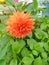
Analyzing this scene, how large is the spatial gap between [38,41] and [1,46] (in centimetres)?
11

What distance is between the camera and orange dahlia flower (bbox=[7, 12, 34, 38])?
1.72ft

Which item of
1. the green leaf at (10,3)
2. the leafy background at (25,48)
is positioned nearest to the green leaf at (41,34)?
the leafy background at (25,48)

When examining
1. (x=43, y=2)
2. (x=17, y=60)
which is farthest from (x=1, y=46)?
(x=43, y=2)

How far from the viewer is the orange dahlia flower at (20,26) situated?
0.52 meters

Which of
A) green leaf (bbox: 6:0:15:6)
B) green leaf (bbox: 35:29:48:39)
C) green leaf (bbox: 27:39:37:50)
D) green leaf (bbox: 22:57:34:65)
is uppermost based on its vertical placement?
green leaf (bbox: 6:0:15:6)

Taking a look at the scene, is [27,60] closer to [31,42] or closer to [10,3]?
[31,42]

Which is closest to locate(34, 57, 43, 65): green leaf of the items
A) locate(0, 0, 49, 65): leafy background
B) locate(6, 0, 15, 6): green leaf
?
locate(0, 0, 49, 65): leafy background

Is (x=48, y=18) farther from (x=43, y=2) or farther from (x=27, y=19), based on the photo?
(x=43, y=2)

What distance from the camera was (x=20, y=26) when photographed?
52 cm

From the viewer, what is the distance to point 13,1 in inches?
25.2

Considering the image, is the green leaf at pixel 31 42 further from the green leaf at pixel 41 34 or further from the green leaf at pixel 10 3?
the green leaf at pixel 10 3

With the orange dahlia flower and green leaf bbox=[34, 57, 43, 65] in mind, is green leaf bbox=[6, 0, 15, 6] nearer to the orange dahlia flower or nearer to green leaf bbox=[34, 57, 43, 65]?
the orange dahlia flower

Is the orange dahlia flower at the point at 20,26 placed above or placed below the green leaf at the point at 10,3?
below

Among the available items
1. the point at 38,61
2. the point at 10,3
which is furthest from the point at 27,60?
the point at 10,3
